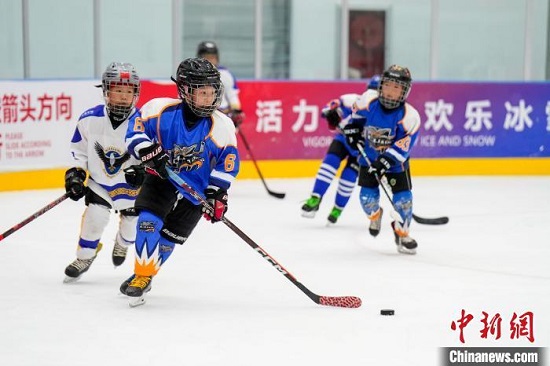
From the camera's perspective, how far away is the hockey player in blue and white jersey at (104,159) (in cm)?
441

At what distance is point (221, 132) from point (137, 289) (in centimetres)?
67

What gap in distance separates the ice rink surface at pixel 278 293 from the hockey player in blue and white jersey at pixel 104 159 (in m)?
0.24

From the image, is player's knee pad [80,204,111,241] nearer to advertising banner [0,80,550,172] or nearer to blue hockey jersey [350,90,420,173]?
blue hockey jersey [350,90,420,173]

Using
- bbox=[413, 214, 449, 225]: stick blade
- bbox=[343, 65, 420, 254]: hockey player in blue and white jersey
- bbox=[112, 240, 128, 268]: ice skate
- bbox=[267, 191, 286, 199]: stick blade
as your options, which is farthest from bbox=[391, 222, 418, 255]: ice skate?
bbox=[267, 191, 286, 199]: stick blade

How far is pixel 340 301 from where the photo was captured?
4.21 m

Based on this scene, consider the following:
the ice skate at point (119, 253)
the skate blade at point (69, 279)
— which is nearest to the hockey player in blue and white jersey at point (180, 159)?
the skate blade at point (69, 279)

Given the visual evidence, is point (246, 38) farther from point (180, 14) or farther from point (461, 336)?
point (461, 336)

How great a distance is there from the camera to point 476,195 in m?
8.11

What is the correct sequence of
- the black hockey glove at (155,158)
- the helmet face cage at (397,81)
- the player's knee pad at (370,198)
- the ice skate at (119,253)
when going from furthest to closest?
the player's knee pad at (370,198) → the helmet face cage at (397,81) → the ice skate at (119,253) → the black hockey glove at (155,158)

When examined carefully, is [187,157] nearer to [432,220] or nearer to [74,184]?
[74,184]

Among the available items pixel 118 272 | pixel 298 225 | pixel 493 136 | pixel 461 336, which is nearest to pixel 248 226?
pixel 298 225

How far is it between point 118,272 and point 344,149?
2108 mm

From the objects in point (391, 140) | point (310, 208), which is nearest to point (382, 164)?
point (391, 140)

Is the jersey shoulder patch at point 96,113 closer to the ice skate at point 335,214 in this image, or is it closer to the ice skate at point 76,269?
the ice skate at point 76,269
